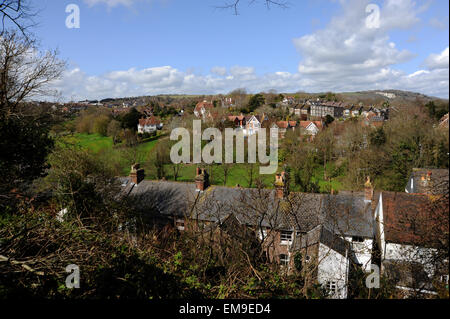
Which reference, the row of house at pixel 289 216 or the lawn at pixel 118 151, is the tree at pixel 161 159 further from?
the row of house at pixel 289 216

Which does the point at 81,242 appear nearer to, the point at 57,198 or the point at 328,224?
the point at 57,198

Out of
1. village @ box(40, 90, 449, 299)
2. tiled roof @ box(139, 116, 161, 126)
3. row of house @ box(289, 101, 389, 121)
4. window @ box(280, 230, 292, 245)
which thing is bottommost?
window @ box(280, 230, 292, 245)

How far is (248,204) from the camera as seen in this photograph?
523 inches

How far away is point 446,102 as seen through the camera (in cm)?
261

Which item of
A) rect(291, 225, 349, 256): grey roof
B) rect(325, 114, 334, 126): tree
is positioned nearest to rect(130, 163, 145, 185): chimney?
rect(291, 225, 349, 256): grey roof

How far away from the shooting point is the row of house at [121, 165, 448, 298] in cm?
1070

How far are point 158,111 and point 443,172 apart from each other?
209 feet

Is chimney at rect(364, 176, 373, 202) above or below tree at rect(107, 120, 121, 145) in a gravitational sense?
below

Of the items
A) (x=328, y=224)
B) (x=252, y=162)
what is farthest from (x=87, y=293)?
(x=252, y=162)

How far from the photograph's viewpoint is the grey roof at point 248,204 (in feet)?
47.1

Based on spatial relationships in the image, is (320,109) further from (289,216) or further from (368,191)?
(289,216)

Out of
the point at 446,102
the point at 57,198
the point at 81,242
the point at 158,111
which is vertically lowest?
the point at 57,198

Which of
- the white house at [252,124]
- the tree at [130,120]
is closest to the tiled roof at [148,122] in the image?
the tree at [130,120]

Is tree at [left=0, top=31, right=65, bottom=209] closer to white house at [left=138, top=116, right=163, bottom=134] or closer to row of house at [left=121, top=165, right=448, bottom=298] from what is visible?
row of house at [left=121, top=165, right=448, bottom=298]
